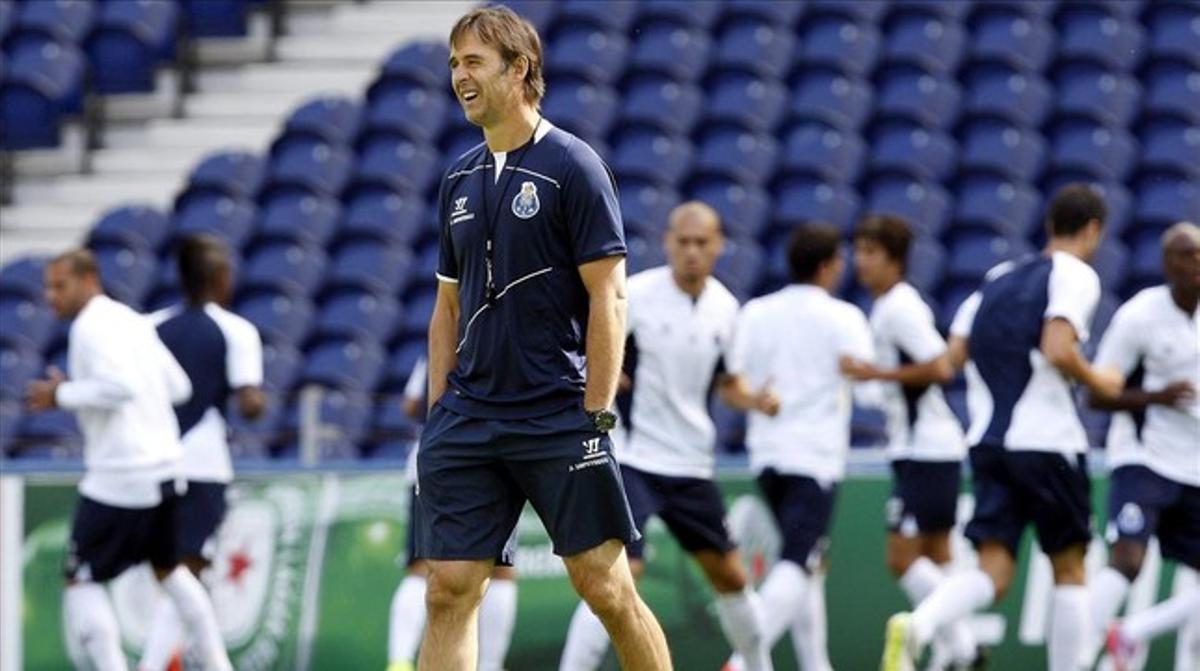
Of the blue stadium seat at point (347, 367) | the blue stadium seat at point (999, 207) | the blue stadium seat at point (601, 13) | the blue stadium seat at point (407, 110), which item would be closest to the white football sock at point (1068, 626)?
the blue stadium seat at point (347, 367)

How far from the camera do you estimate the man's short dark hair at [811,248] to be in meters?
12.4

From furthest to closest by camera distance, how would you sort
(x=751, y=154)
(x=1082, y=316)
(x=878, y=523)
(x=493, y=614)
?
(x=751, y=154)
(x=878, y=523)
(x=493, y=614)
(x=1082, y=316)

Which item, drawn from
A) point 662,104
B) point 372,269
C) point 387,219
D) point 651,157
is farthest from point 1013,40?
point 372,269

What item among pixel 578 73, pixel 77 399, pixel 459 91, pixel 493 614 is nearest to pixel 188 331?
pixel 77 399

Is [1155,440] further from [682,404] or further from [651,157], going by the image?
[651,157]

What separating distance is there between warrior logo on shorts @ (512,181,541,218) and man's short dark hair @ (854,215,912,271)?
18.8ft

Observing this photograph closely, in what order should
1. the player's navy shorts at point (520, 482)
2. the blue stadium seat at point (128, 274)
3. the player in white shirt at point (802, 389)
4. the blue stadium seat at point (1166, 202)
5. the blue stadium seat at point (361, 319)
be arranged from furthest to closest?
1. the blue stadium seat at point (1166, 202)
2. the blue stadium seat at point (128, 274)
3. the blue stadium seat at point (361, 319)
4. the player in white shirt at point (802, 389)
5. the player's navy shorts at point (520, 482)

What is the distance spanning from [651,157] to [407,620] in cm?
694

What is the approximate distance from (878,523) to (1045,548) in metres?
2.72

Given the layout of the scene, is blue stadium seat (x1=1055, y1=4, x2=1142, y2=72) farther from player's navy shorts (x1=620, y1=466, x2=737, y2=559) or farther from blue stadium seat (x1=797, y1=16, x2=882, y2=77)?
player's navy shorts (x1=620, y1=466, x2=737, y2=559)

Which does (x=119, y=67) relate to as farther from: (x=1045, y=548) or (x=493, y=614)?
(x=1045, y=548)

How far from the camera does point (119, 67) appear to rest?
749 inches

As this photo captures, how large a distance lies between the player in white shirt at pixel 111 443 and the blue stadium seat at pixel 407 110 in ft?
21.6

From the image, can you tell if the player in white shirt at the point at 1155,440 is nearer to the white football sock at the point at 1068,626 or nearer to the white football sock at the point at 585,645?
the white football sock at the point at 1068,626
